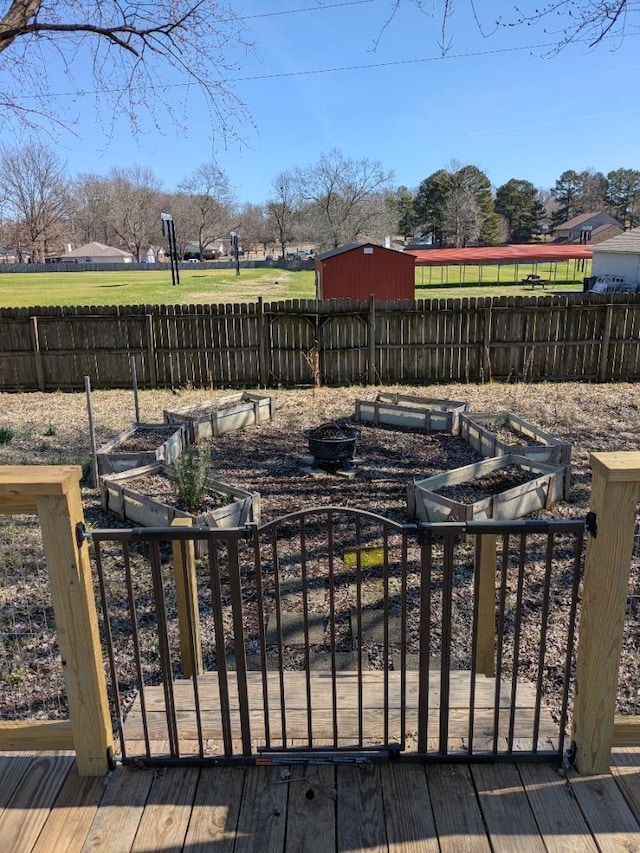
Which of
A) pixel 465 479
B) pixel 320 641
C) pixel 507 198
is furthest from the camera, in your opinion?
pixel 507 198

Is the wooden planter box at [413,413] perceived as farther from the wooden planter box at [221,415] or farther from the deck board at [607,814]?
the deck board at [607,814]

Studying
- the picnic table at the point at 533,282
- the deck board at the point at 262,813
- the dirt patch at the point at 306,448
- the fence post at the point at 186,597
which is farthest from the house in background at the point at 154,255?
the deck board at the point at 262,813

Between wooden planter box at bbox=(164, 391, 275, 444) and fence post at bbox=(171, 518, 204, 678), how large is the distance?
483 cm

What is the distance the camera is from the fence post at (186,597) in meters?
2.59

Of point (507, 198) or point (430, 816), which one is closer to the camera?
point (430, 816)

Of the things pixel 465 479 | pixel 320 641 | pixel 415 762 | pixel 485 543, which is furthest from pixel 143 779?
pixel 465 479

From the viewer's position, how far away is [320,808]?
2027mm

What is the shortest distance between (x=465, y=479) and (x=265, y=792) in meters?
4.46

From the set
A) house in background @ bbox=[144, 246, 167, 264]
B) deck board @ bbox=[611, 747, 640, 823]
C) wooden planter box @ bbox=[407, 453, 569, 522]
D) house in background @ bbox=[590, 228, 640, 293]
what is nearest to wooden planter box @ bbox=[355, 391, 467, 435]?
wooden planter box @ bbox=[407, 453, 569, 522]

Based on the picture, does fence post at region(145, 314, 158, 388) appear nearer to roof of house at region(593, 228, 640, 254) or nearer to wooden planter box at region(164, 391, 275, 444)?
wooden planter box at region(164, 391, 275, 444)

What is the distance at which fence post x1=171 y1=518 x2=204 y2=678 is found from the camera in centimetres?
259

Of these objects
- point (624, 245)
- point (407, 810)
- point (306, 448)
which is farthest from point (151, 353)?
point (624, 245)

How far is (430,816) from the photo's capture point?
198 cm

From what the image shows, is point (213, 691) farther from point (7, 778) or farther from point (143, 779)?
point (7, 778)
